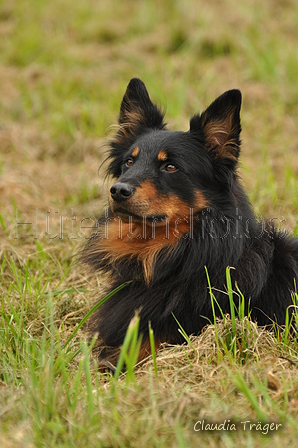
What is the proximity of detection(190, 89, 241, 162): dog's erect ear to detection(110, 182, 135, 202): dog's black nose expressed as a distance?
66 cm

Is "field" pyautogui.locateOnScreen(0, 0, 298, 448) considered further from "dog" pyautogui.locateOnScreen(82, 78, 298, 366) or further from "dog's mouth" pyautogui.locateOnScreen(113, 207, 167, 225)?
"dog's mouth" pyautogui.locateOnScreen(113, 207, 167, 225)

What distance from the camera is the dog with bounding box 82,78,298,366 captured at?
3.04m

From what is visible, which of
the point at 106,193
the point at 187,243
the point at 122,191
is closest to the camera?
the point at 122,191

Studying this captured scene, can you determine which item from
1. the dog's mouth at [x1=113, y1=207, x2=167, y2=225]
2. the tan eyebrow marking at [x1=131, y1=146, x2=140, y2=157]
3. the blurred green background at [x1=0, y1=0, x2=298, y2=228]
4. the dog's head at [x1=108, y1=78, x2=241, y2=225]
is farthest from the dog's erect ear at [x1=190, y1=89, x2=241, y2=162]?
the blurred green background at [x1=0, y1=0, x2=298, y2=228]

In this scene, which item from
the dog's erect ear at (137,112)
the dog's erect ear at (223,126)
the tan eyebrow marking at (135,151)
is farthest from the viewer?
the dog's erect ear at (137,112)

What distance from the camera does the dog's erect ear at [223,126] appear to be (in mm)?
3145

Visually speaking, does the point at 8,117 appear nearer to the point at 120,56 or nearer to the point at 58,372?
the point at 120,56

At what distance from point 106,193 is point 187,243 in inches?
85.6

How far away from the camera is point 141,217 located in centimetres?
305

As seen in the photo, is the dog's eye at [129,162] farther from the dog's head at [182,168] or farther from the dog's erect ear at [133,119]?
the dog's erect ear at [133,119]

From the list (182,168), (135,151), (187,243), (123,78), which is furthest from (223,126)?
(123,78)

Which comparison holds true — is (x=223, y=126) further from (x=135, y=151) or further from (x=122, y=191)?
(x=122, y=191)

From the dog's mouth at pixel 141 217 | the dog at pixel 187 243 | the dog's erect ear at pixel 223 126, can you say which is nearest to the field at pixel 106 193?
the dog at pixel 187 243

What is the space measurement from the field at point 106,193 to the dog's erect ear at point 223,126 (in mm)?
1101
